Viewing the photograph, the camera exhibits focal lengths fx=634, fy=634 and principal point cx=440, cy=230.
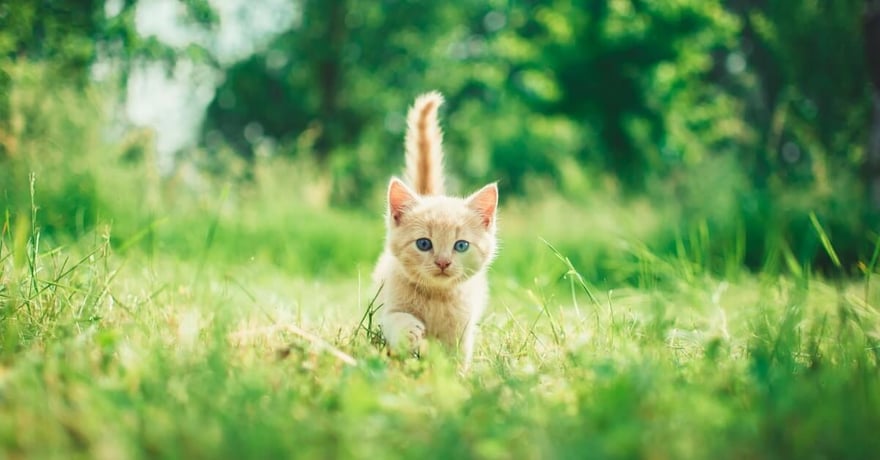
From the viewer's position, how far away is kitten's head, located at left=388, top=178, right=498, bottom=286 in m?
1.98

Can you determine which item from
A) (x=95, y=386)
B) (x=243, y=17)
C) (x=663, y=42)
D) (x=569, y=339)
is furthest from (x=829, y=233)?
(x=243, y=17)

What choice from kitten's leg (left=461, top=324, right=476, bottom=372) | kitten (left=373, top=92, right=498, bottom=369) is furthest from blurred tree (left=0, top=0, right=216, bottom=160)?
kitten's leg (left=461, top=324, right=476, bottom=372)

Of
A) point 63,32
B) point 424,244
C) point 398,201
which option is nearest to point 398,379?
point 424,244

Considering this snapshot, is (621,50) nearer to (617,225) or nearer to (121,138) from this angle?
(617,225)

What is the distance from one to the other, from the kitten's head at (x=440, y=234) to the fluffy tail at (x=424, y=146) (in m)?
0.36

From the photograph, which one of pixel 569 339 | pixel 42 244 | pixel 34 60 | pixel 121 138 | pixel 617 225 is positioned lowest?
pixel 617 225

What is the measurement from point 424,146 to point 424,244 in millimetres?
631

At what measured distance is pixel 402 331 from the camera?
5.38 ft

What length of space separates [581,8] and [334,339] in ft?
29.1

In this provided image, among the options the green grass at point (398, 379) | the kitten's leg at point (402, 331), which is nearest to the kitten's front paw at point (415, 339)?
the kitten's leg at point (402, 331)

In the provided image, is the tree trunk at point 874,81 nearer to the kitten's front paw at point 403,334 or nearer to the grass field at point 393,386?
the grass field at point 393,386

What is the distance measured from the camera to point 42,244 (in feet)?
8.32

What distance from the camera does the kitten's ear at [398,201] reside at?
2.15 m

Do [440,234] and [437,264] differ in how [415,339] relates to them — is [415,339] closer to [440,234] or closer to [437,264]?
[437,264]
